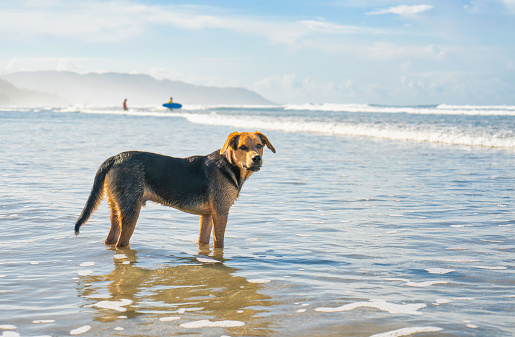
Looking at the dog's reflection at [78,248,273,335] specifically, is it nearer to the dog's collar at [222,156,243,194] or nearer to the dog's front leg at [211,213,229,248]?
the dog's front leg at [211,213,229,248]

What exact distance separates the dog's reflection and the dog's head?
1059mm

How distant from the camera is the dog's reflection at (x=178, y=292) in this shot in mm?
3898

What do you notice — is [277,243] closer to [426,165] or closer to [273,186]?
[273,186]

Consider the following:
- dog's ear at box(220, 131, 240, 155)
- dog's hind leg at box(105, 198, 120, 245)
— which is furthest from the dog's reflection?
dog's ear at box(220, 131, 240, 155)

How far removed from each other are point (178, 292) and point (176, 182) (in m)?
1.60

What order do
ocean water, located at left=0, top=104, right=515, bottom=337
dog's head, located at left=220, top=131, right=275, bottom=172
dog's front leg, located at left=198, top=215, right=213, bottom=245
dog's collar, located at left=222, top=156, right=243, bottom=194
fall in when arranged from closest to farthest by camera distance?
ocean water, located at left=0, top=104, right=515, bottom=337, dog's head, located at left=220, top=131, right=275, bottom=172, dog's collar, located at left=222, top=156, right=243, bottom=194, dog's front leg, located at left=198, top=215, right=213, bottom=245

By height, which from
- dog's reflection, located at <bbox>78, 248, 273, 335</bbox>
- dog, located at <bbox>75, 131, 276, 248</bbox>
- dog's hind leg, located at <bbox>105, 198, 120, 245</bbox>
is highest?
dog, located at <bbox>75, 131, 276, 248</bbox>

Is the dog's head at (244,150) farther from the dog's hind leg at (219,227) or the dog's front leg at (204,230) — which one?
the dog's front leg at (204,230)

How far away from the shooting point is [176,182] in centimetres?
576

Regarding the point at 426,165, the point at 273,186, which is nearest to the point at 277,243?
the point at 273,186

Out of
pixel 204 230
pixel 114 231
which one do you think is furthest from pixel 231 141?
pixel 114 231

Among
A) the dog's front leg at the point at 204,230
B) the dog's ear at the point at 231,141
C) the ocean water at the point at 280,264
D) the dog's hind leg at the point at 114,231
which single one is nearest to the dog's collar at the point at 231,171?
the dog's ear at the point at 231,141

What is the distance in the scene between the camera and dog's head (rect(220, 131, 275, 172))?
5527mm

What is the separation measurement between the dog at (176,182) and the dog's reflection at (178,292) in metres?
0.55
